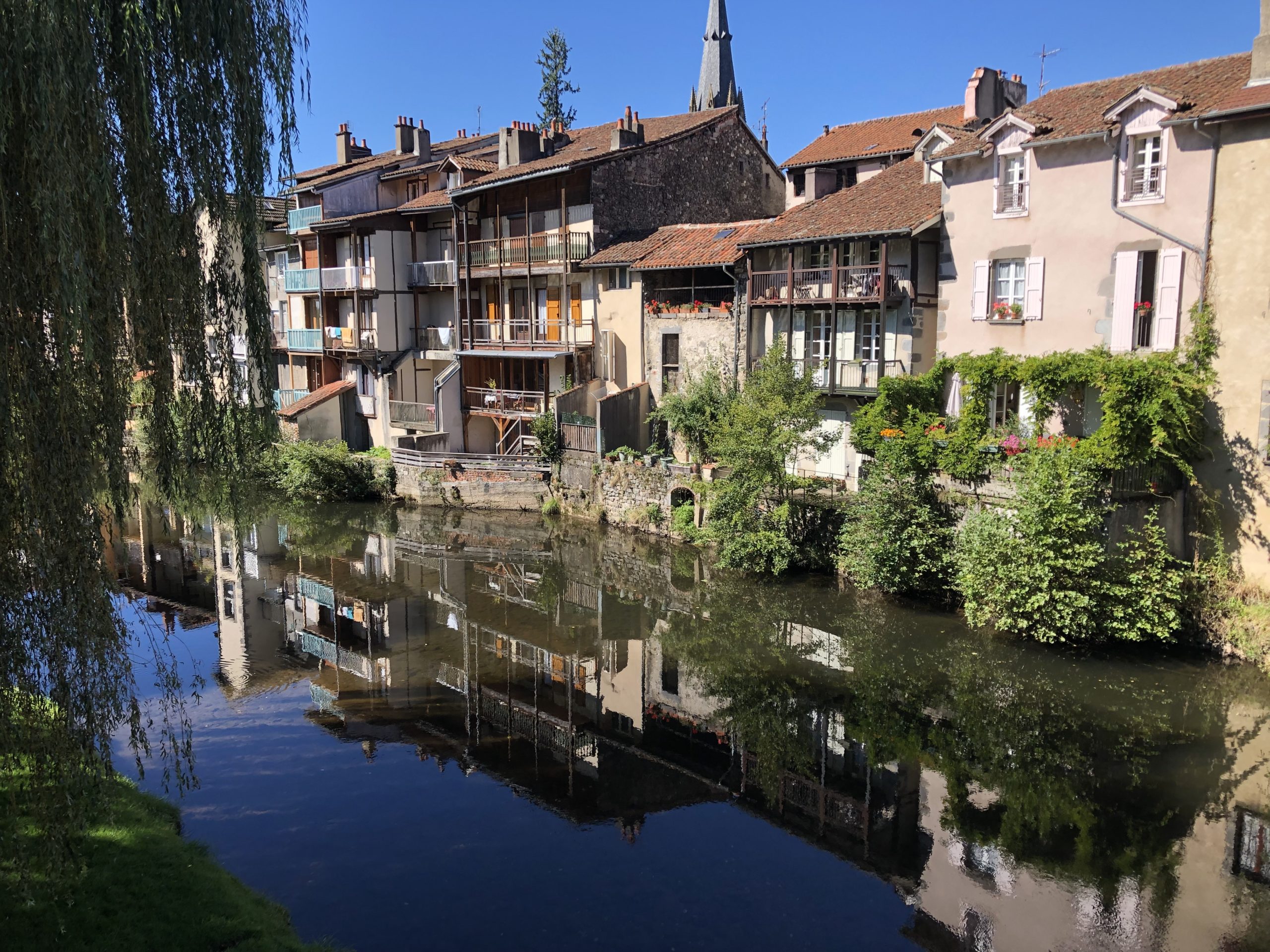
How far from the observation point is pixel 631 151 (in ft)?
108

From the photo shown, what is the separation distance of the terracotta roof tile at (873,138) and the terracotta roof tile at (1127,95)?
7032 mm

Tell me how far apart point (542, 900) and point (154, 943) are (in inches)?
168

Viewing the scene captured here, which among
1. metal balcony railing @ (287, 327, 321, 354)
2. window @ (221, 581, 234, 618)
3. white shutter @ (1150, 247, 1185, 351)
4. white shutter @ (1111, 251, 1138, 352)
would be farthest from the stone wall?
white shutter @ (1150, 247, 1185, 351)

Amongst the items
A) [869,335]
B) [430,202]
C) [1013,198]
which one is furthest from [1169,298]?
[430,202]

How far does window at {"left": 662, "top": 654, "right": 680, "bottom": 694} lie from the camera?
59.8 feet

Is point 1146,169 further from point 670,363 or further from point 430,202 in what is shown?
point 430,202

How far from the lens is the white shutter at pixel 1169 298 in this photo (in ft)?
61.4

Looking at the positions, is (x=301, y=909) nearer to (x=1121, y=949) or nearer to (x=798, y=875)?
(x=798, y=875)

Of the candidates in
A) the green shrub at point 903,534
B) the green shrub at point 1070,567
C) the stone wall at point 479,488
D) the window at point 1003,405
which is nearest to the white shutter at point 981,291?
the window at point 1003,405

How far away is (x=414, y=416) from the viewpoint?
35.8 m

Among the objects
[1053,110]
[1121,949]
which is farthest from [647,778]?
[1053,110]

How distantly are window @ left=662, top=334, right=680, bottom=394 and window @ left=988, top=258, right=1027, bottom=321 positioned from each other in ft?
36.6

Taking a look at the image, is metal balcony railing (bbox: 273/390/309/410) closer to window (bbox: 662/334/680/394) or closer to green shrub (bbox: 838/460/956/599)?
window (bbox: 662/334/680/394)

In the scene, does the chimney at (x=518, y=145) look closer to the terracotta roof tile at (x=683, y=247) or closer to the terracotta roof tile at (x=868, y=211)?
the terracotta roof tile at (x=683, y=247)
